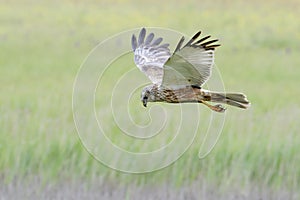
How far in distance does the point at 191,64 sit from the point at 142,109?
9.61 ft

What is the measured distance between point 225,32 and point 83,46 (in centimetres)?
221

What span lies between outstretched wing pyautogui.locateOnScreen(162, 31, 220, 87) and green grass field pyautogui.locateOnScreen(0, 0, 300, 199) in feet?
6.51

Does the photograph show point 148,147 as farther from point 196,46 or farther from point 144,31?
point 196,46

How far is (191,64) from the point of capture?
3480 mm

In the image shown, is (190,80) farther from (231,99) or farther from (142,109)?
(142,109)

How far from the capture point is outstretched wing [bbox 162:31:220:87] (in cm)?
345

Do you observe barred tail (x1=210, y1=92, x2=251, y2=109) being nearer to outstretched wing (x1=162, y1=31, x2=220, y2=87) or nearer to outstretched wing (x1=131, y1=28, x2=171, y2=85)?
outstretched wing (x1=162, y1=31, x2=220, y2=87)

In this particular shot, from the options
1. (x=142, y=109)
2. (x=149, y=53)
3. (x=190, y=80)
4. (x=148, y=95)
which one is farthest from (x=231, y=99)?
(x=142, y=109)

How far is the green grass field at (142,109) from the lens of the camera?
5453mm

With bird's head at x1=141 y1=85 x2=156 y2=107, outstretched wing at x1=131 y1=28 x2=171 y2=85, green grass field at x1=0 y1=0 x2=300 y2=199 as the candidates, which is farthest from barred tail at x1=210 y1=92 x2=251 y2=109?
green grass field at x1=0 y1=0 x2=300 y2=199

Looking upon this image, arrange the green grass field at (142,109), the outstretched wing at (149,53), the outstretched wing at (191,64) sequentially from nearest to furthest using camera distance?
the outstretched wing at (191,64)
the outstretched wing at (149,53)
the green grass field at (142,109)

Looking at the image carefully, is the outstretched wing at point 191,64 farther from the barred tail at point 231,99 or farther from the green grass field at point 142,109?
the green grass field at point 142,109

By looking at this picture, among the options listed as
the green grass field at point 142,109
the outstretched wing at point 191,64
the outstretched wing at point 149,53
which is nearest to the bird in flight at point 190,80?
the outstretched wing at point 191,64

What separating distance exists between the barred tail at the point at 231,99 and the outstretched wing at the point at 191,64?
Answer: 93 mm
